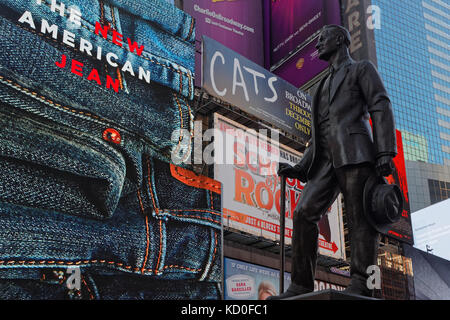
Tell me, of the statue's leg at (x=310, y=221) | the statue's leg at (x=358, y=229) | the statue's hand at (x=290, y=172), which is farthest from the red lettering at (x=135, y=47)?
the statue's leg at (x=358, y=229)

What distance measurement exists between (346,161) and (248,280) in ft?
56.9

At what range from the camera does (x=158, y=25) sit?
704 inches

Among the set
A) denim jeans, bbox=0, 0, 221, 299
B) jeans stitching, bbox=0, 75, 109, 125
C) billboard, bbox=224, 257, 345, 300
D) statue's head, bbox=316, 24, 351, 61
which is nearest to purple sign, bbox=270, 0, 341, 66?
denim jeans, bbox=0, 0, 221, 299

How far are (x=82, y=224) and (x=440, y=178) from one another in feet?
279

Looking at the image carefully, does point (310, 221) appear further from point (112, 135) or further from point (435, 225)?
point (435, 225)

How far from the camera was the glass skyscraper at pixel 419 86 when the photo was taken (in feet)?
288

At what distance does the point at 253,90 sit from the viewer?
24406mm

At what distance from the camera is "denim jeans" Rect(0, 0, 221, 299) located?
12688 mm

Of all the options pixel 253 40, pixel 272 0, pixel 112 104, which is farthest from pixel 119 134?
pixel 272 0

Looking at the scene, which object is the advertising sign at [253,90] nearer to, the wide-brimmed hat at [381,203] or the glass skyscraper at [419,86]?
the wide-brimmed hat at [381,203]

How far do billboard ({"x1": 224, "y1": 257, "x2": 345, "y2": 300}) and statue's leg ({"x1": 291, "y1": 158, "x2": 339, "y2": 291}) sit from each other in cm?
1562

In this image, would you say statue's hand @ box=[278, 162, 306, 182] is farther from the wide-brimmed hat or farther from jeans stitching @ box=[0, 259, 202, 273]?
jeans stitching @ box=[0, 259, 202, 273]

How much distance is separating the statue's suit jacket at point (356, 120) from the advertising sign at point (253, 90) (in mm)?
16361

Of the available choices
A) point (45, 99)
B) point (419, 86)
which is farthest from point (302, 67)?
point (419, 86)
